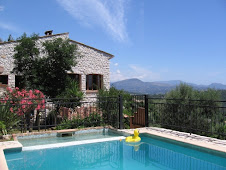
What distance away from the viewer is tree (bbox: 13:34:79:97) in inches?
437

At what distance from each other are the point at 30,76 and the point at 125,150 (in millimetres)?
7357

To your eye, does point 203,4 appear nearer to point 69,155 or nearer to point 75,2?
point 75,2

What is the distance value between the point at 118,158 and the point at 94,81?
1218 cm

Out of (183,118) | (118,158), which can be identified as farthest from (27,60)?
(183,118)

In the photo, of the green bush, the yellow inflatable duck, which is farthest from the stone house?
the yellow inflatable duck

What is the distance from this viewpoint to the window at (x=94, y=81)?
1708 centimetres

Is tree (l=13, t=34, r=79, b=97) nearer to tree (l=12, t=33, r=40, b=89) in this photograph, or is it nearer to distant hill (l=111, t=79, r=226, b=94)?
tree (l=12, t=33, r=40, b=89)

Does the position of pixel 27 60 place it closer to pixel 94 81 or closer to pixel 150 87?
pixel 94 81

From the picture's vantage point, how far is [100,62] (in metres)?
17.4

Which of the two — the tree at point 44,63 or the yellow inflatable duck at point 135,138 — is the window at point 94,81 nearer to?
the tree at point 44,63

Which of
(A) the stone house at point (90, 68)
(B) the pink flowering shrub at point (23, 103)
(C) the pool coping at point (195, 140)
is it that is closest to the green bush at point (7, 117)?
(B) the pink flowering shrub at point (23, 103)

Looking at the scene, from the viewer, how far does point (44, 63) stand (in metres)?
11.5

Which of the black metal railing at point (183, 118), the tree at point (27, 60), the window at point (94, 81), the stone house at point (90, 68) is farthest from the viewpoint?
the window at point (94, 81)

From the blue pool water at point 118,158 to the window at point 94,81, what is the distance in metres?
10.7
